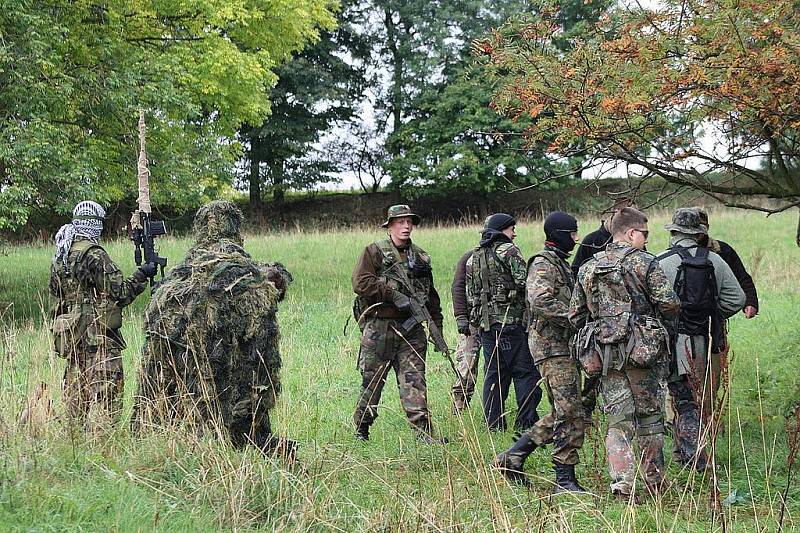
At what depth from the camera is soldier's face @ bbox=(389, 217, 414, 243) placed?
6.89 metres

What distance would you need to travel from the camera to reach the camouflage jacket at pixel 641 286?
5254 millimetres

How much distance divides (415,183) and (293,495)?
3198 cm

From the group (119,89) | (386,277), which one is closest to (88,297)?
(386,277)

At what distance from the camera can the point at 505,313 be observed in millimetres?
6867

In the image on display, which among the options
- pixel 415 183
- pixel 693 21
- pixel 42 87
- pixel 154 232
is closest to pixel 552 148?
pixel 693 21

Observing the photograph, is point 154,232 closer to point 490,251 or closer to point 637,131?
point 490,251

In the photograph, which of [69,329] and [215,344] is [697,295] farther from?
[69,329]

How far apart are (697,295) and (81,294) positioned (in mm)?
4590

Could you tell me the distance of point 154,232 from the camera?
6.96 metres

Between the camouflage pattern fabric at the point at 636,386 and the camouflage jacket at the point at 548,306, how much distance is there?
44 centimetres

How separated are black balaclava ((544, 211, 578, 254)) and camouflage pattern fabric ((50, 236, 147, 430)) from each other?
3052 millimetres

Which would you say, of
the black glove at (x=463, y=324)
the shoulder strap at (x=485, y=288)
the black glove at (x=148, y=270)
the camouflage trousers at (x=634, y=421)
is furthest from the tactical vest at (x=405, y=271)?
the camouflage trousers at (x=634, y=421)

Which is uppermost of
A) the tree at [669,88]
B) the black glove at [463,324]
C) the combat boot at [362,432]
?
the tree at [669,88]

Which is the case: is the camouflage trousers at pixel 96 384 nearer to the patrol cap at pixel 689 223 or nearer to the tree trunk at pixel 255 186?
the patrol cap at pixel 689 223
